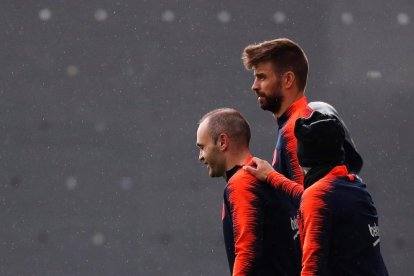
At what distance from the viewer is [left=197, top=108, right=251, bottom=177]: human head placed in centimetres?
372

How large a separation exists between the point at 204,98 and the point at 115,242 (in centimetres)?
125

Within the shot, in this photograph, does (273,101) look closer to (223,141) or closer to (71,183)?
(223,141)

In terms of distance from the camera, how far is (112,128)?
7055 mm

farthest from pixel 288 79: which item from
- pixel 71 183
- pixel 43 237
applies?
pixel 43 237

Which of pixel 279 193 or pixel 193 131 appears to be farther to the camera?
pixel 193 131

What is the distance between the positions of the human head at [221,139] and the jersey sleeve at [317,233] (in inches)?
30.5

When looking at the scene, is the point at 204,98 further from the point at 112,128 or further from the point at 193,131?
the point at 112,128

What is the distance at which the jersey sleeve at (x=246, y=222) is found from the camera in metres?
3.43

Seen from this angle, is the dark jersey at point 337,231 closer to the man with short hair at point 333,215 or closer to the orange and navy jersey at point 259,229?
the man with short hair at point 333,215

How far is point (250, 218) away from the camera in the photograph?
3457 mm

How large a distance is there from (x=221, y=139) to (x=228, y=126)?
6 cm

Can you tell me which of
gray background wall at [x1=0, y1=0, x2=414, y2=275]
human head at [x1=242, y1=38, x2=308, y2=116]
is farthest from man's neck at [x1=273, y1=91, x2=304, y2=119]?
gray background wall at [x1=0, y1=0, x2=414, y2=275]

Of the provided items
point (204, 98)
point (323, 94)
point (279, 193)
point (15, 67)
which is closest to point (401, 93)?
point (323, 94)

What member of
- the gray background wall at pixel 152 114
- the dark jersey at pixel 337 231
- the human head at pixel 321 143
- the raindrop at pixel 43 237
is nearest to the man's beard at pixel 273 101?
the human head at pixel 321 143
